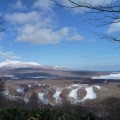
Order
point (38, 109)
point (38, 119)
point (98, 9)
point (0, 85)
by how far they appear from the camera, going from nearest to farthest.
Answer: point (38, 119)
point (38, 109)
point (98, 9)
point (0, 85)

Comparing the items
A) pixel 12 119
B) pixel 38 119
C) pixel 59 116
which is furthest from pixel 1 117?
pixel 59 116

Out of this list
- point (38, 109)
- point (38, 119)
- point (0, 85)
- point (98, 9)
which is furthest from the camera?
point (0, 85)

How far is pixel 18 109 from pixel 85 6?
3.49m

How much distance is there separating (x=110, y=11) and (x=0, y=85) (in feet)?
119

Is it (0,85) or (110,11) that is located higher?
(110,11)

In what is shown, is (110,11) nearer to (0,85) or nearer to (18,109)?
(18,109)

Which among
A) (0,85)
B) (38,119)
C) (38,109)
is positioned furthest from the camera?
(0,85)

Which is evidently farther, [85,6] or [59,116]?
[85,6]

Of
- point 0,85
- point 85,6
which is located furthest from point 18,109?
point 0,85

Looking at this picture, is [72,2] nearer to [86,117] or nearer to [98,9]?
[98,9]

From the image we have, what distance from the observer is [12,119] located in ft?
15.0

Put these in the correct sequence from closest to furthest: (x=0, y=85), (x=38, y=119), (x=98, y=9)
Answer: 1. (x=38, y=119)
2. (x=98, y=9)
3. (x=0, y=85)

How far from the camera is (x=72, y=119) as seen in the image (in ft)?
14.8

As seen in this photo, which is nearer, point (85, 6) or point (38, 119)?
point (38, 119)
